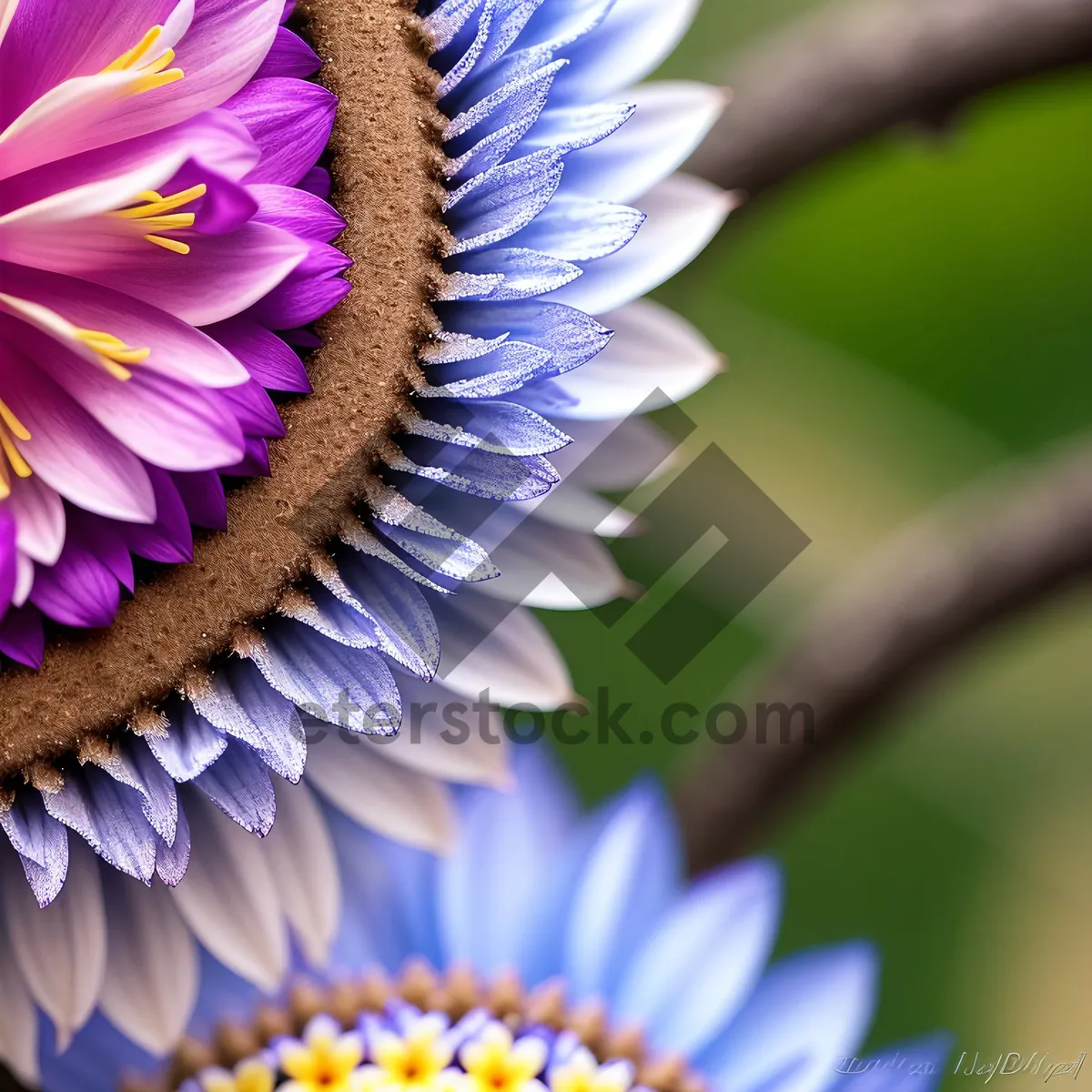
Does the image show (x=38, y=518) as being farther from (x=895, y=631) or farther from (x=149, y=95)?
(x=895, y=631)

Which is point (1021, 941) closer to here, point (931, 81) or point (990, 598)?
point (990, 598)

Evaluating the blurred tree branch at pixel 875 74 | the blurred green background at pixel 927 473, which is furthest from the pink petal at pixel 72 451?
the blurred green background at pixel 927 473

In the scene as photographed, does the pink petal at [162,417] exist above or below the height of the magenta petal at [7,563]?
above

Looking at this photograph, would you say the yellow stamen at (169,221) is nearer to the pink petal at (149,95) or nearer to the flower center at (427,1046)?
the pink petal at (149,95)

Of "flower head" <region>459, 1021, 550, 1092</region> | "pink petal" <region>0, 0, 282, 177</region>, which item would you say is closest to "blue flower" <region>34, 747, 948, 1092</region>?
"flower head" <region>459, 1021, 550, 1092</region>

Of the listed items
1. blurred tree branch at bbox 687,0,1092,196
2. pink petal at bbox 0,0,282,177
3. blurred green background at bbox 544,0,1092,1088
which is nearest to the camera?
pink petal at bbox 0,0,282,177

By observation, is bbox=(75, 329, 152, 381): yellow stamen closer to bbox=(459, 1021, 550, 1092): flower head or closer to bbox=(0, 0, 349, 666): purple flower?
bbox=(0, 0, 349, 666): purple flower
